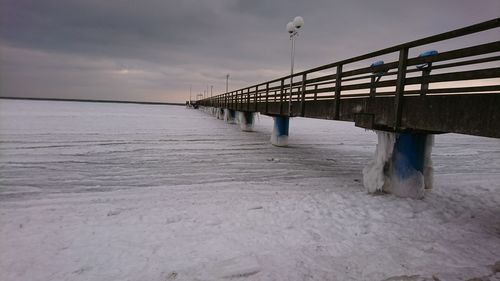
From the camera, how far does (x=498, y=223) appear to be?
17.9 ft

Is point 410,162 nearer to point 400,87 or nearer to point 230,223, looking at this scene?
point 400,87

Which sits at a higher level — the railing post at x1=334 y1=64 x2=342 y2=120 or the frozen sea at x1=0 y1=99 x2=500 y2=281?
the railing post at x1=334 y1=64 x2=342 y2=120

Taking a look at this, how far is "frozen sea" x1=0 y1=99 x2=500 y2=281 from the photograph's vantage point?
3.89 metres

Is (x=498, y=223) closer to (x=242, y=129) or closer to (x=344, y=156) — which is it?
(x=344, y=156)

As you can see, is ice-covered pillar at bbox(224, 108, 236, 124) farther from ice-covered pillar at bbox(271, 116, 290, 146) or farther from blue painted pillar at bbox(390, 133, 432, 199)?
blue painted pillar at bbox(390, 133, 432, 199)

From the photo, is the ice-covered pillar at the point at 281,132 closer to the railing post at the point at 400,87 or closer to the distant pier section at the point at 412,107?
the distant pier section at the point at 412,107

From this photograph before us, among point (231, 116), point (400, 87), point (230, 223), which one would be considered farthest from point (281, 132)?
point (231, 116)

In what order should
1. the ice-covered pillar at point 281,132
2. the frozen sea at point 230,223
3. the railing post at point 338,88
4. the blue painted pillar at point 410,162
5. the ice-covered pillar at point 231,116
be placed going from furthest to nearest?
the ice-covered pillar at point 231,116, the ice-covered pillar at point 281,132, the railing post at point 338,88, the blue painted pillar at point 410,162, the frozen sea at point 230,223

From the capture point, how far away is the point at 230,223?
5.17 metres

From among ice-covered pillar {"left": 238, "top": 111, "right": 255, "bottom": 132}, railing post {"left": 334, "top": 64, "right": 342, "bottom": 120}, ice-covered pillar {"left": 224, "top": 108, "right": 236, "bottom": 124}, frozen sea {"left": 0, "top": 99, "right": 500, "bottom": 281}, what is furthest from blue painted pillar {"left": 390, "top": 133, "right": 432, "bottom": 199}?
ice-covered pillar {"left": 224, "top": 108, "right": 236, "bottom": 124}

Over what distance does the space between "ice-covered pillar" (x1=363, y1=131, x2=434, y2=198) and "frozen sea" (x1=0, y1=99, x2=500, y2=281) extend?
282 millimetres

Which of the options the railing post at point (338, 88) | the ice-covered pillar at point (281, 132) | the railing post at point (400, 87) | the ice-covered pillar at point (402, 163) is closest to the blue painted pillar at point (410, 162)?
the ice-covered pillar at point (402, 163)

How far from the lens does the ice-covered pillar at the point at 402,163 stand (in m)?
6.59

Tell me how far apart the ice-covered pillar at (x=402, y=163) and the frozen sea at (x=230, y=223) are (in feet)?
0.93
